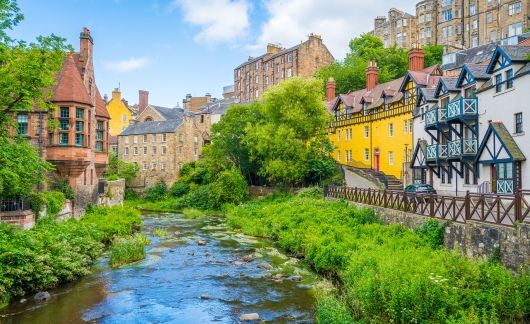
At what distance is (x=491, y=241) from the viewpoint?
14602 mm

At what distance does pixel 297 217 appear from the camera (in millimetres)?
31047

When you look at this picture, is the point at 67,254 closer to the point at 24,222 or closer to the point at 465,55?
the point at 24,222

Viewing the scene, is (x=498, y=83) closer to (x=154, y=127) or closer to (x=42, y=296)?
(x=42, y=296)

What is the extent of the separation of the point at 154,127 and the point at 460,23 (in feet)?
195

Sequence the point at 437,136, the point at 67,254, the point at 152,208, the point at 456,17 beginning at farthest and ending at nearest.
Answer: the point at 456,17
the point at 152,208
the point at 437,136
the point at 67,254

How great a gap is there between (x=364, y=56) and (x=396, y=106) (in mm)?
31228

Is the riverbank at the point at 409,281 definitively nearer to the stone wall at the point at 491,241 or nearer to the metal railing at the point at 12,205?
the stone wall at the point at 491,241

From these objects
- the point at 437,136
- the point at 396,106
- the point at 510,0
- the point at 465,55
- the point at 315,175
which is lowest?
the point at 315,175

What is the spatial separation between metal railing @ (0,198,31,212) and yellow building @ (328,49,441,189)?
100 feet

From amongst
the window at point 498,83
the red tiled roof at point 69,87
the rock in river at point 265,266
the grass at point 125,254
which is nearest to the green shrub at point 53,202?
the grass at point 125,254

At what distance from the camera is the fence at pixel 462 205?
14.2 metres

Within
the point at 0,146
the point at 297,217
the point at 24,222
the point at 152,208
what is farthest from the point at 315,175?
the point at 0,146

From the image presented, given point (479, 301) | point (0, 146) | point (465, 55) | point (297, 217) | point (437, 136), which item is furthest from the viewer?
point (465, 55)

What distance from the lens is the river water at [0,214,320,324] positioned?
1477cm
